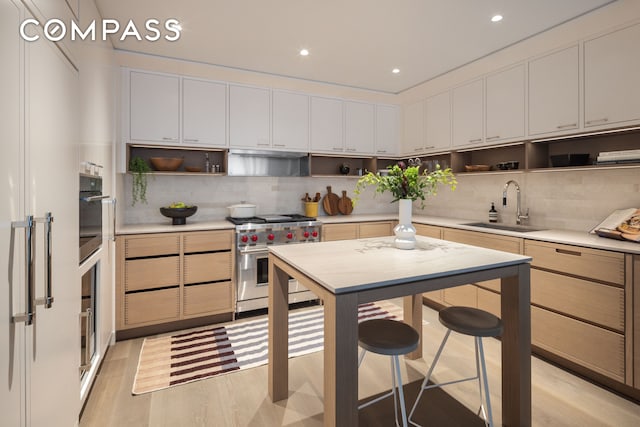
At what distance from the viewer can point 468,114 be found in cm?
356

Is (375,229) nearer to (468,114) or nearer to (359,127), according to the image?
(359,127)

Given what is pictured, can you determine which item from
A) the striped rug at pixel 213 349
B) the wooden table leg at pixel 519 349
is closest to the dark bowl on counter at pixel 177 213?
the striped rug at pixel 213 349

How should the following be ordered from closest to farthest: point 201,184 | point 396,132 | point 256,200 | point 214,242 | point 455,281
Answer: point 455,281
point 214,242
point 201,184
point 256,200
point 396,132

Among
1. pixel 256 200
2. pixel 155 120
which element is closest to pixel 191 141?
pixel 155 120

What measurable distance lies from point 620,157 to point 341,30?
91.1 inches

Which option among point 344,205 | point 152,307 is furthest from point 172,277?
point 344,205

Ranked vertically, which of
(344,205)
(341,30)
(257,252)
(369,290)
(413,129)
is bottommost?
(257,252)

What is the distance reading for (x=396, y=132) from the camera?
4562 mm

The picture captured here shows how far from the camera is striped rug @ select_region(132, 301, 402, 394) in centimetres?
232

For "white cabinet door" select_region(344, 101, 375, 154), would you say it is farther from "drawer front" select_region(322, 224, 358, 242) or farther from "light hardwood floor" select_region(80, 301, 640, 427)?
"light hardwood floor" select_region(80, 301, 640, 427)

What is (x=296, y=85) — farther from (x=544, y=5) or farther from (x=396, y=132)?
(x=544, y=5)

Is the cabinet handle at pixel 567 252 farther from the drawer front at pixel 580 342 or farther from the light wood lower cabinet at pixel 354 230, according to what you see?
the light wood lower cabinet at pixel 354 230

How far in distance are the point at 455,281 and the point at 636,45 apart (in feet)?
7.48

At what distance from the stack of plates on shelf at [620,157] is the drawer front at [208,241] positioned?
3.16m
